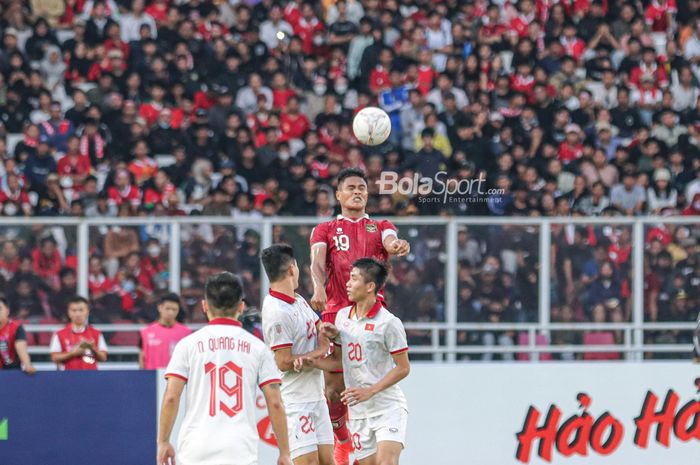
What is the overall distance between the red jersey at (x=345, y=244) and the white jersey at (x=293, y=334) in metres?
0.57

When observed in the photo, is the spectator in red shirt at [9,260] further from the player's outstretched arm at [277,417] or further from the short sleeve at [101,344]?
the player's outstretched arm at [277,417]

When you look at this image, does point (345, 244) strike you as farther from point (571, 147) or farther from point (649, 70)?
point (649, 70)

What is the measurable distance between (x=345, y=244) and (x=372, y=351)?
1.09 m

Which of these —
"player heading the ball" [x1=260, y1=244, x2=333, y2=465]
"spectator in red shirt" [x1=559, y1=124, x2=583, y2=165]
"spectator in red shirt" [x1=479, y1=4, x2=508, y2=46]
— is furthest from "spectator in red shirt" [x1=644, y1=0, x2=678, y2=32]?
"player heading the ball" [x1=260, y1=244, x2=333, y2=465]

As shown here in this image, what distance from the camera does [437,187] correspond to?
43.6 ft

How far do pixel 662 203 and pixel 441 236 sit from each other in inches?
148

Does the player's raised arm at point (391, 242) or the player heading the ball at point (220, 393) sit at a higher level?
the player's raised arm at point (391, 242)

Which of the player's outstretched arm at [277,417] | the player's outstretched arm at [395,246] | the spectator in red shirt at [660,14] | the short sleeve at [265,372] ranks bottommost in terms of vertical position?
the player's outstretched arm at [277,417]

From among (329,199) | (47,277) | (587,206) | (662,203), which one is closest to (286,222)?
(329,199)

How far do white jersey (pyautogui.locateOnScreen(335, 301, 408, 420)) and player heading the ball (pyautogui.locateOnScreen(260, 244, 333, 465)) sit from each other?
0.20 metres

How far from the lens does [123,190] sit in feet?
53.1

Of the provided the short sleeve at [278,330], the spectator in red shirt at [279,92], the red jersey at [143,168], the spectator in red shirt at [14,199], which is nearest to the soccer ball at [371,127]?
the short sleeve at [278,330]

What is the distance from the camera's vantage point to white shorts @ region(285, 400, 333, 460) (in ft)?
32.4

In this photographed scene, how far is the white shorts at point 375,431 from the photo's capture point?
9.77 metres
